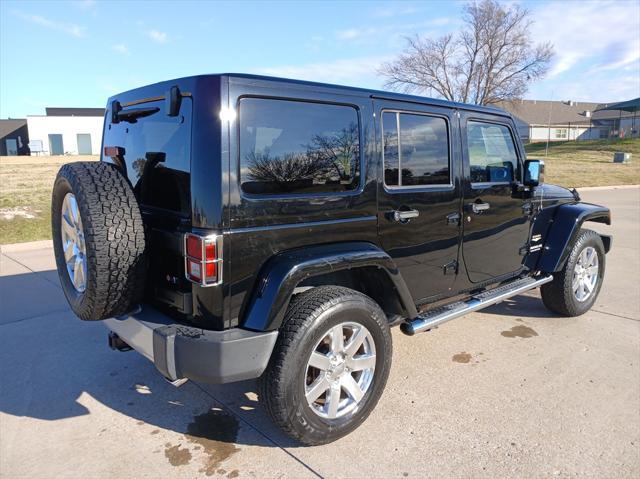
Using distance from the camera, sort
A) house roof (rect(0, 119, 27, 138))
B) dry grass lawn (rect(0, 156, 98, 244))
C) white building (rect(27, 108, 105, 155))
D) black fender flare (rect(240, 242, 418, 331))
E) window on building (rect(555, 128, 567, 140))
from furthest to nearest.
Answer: window on building (rect(555, 128, 567, 140)) → house roof (rect(0, 119, 27, 138)) → white building (rect(27, 108, 105, 155)) → dry grass lawn (rect(0, 156, 98, 244)) → black fender flare (rect(240, 242, 418, 331))

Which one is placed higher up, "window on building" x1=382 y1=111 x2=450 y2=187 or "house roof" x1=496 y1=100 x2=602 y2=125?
"house roof" x1=496 y1=100 x2=602 y2=125

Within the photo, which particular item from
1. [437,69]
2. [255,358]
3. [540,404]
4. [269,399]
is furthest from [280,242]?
→ [437,69]

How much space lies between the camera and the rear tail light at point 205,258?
2.42 metres

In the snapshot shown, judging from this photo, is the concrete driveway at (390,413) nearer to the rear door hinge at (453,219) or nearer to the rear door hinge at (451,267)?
the rear door hinge at (451,267)

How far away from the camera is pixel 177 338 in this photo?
2475 millimetres

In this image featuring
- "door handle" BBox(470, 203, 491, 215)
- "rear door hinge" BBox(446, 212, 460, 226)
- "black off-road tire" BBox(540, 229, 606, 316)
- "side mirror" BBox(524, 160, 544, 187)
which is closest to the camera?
"rear door hinge" BBox(446, 212, 460, 226)

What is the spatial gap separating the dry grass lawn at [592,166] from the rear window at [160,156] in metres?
18.3

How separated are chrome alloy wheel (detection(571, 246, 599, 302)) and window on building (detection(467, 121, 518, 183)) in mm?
1254

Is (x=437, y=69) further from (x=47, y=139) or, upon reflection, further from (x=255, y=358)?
(x=255, y=358)

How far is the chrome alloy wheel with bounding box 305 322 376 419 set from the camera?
280cm

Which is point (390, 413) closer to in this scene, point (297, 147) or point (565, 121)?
point (297, 147)

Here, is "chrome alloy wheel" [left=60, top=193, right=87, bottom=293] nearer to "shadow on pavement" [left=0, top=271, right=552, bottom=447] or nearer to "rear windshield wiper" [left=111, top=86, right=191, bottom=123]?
"rear windshield wiper" [left=111, top=86, right=191, bottom=123]

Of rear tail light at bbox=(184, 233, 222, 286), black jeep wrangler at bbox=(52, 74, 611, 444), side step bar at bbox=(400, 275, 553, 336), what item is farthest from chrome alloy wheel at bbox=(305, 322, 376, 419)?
rear tail light at bbox=(184, 233, 222, 286)

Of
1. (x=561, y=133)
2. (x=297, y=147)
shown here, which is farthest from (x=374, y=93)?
(x=561, y=133)
